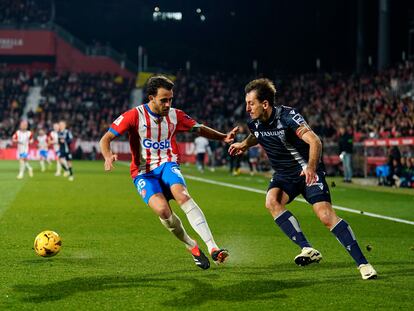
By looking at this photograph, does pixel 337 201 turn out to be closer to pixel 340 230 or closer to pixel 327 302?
pixel 340 230

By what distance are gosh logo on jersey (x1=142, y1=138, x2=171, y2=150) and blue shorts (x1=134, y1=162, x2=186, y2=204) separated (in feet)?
A: 0.69

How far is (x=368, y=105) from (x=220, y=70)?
33.8 meters

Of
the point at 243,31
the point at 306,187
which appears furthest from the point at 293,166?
the point at 243,31

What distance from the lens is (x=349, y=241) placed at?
866 centimetres

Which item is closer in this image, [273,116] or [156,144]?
[273,116]

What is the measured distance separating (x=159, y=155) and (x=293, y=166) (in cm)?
156

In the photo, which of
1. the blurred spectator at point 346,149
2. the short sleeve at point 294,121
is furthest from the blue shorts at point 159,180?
the blurred spectator at point 346,149

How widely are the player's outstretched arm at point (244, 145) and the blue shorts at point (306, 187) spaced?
0.52 m

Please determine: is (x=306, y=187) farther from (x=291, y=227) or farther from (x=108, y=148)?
(x=108, y=148)

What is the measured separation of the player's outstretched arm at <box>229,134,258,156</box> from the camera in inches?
379

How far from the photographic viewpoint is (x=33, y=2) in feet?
233

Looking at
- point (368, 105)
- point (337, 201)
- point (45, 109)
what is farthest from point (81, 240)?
point (45, 109)

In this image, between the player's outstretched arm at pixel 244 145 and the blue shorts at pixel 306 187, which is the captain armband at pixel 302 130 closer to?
the blue shorts at pixel 306 187

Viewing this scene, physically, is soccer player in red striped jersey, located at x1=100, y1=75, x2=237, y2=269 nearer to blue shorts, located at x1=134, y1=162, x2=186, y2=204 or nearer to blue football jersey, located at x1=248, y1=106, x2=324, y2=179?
blue shorts, located at x1=134, y1=162, x2=186, y2=204
